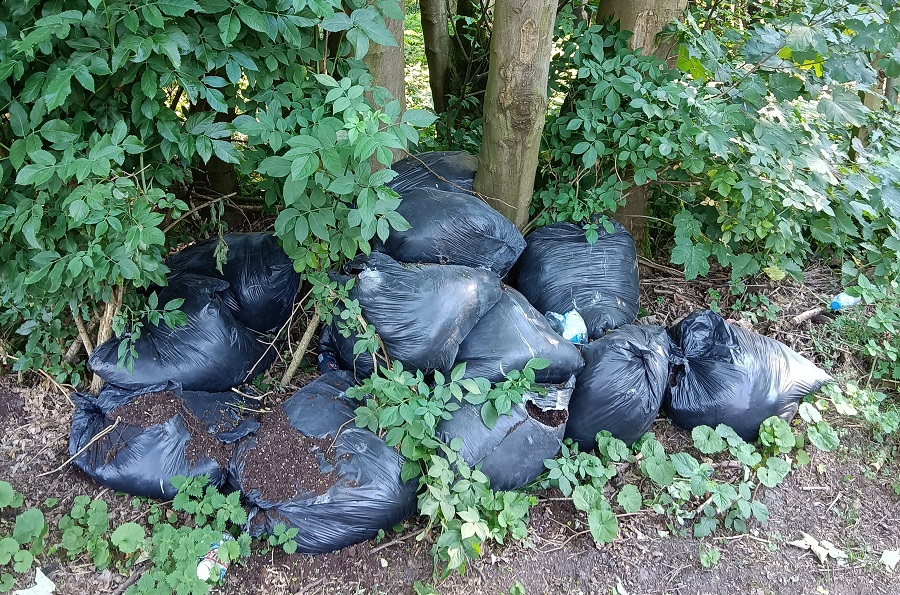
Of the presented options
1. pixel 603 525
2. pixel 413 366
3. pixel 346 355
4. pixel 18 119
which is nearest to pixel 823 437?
pixel 603 525

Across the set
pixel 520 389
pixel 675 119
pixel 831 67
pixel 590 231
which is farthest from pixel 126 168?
pixel 831 67

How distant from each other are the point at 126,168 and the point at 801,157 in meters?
2.63

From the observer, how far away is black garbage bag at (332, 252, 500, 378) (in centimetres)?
230

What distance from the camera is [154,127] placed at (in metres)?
2.16

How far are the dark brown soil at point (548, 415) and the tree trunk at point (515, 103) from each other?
0.93 metres

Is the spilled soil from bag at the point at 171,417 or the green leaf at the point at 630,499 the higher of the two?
the spilled soil from bag at the point at 171,417

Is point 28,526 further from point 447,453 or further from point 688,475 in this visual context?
point 688,475

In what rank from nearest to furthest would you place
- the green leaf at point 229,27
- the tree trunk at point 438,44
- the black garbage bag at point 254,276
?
1. the green leaf at point 229,27
2. the black garbage bag at point 254,276
3. the tree trunk at point 438,44

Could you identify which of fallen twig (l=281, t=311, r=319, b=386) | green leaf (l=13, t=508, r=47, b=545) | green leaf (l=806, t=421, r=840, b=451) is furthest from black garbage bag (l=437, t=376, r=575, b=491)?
green leaf (l=13, t=508, r=47, b=545)

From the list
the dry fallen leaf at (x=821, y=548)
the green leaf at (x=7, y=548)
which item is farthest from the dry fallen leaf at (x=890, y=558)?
the green leaf at (x=7, y=548)

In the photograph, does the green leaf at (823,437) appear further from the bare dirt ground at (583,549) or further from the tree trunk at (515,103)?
the tree trunk at (515,103)

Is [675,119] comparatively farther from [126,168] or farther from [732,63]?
[126,168]

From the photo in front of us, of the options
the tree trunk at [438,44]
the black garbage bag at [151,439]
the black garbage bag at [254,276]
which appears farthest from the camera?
the tree trunk at [438,44]

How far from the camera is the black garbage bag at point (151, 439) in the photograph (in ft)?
7.13
